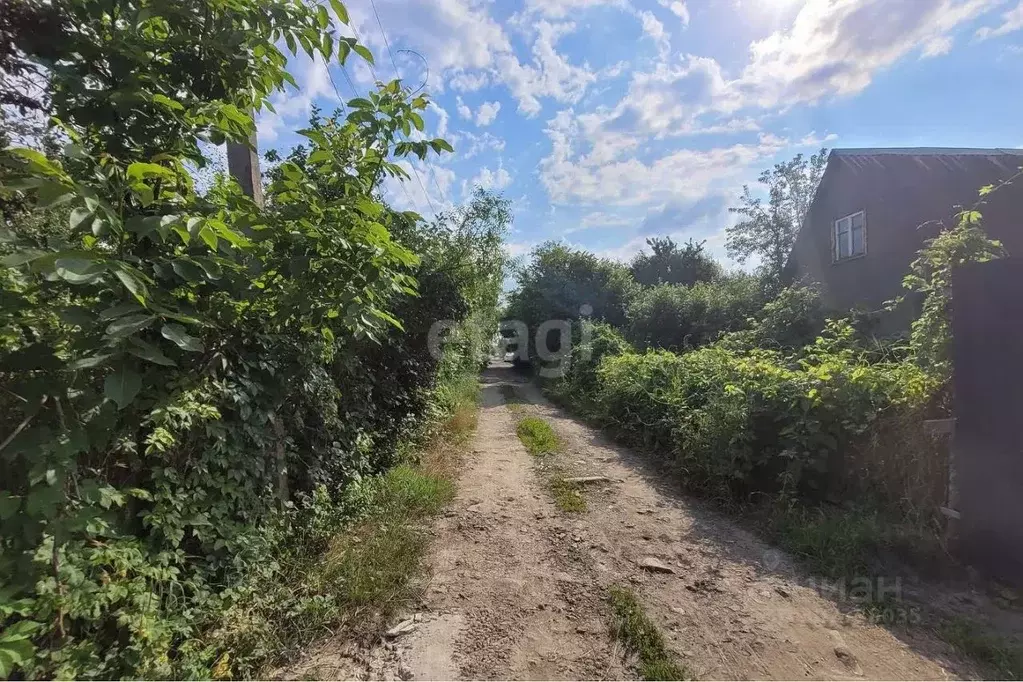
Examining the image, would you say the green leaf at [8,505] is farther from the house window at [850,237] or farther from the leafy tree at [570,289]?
the leafy tree at [570,289]

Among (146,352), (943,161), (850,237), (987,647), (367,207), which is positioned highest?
(943,161)

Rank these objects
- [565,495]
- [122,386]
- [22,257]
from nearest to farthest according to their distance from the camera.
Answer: [22,257], [122,386], [565,495]

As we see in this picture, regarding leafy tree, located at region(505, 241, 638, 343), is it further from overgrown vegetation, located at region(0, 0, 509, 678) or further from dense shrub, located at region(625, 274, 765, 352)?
overgrown vegetation, located at region(0, 0, 509, 678)

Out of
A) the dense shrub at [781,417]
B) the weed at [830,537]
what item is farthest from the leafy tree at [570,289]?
the weed at [830,537]

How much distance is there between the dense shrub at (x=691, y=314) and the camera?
1409 centimetres

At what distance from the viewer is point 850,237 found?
42.9 feet

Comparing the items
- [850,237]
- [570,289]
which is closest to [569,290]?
[570,289]

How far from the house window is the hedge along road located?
37.9 feet

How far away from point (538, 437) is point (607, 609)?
5225 mm

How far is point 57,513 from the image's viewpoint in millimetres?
1825

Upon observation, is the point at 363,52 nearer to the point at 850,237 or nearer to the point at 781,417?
the point at 781,417

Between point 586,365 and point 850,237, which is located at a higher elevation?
point 850,237

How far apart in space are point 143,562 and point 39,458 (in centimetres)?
Answer: 95

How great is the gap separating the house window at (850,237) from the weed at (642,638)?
13.3 m
